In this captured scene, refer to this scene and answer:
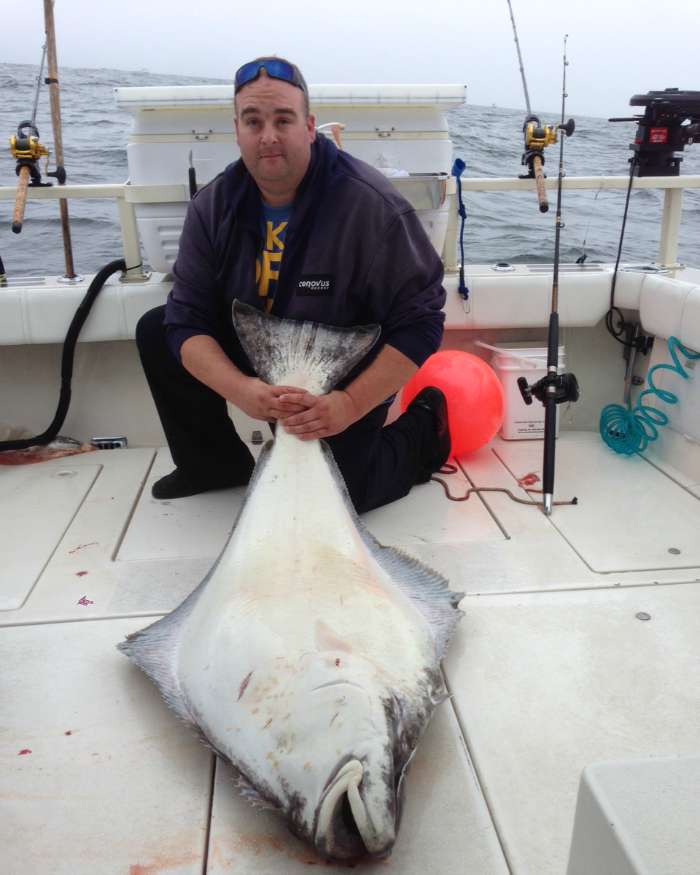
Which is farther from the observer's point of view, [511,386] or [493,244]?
[493,244]

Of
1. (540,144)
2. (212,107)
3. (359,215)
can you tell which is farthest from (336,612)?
(540,144)

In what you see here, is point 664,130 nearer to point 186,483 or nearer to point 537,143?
point 537,143

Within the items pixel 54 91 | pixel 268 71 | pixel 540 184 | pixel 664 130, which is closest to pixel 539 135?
pixel 540 184

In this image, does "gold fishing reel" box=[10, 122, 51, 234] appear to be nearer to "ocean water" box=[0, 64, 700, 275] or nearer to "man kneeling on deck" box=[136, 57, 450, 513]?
"man kneeling on deck" box=[136, 57, 450, 513]

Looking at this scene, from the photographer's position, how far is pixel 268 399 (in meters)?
2.07

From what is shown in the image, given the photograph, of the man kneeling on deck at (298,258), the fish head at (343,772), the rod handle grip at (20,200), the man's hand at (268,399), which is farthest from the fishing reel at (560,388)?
the rod handle grip at (20,200)

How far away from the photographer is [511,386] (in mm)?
3242

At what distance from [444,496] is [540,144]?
1577mm

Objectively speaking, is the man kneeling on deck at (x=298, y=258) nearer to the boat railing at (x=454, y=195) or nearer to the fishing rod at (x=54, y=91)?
the boat railing at (x=454, y=195)

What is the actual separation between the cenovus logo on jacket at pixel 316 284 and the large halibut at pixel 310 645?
0.48 ft

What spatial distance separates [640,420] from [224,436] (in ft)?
5.58

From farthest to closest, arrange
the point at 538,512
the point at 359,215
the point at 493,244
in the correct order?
the point at 493,244 < the point at 538,512 < the point at 359,215

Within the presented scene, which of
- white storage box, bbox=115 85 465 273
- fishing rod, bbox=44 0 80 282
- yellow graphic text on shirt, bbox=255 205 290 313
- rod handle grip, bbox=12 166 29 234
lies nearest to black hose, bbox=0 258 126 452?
white storage box, bbox=115 85 465 273

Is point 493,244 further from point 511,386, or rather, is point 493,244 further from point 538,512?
point 538,512
